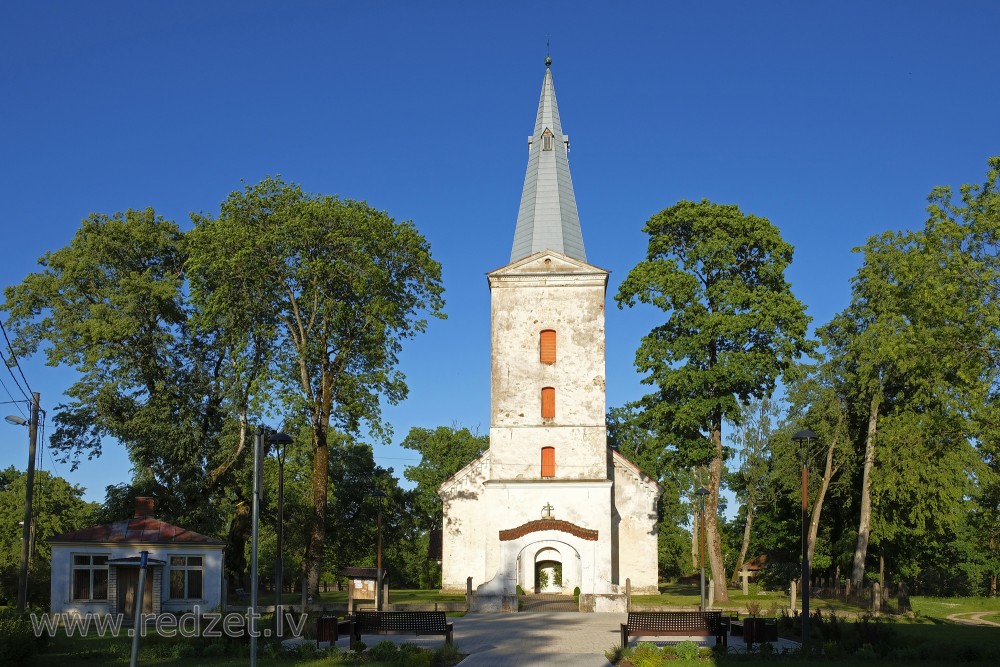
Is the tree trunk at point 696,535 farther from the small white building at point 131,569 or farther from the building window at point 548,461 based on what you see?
the small white building at point 131,569

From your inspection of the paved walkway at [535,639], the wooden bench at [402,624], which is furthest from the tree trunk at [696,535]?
→ the wooden bench at [402,624]

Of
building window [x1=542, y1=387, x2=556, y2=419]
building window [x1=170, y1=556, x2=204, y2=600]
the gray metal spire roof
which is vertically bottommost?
building window [x1=170, y1=556, x2=204, y2=600]

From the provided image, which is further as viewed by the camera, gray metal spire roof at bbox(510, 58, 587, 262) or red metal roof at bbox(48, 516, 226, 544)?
gray metal spire roof at bbox(510, 58, 587, 262)

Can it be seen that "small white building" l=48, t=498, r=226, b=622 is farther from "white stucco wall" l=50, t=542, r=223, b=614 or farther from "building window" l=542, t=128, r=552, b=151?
"building window" l=542, t=128, r=552, b=151

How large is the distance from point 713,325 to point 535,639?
56.1 ft

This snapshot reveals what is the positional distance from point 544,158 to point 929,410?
18.6m

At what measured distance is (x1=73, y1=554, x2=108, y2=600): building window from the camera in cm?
3070

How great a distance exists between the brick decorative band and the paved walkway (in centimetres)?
478

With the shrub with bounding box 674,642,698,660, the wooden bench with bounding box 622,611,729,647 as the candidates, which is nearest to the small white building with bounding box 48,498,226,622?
the wooden bench with bounding box 622,611,729,647

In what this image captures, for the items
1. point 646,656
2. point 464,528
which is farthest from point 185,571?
point 646,656

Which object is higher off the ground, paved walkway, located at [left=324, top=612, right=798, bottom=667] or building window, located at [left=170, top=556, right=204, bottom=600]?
building window, located at [left=170, top=556, right=204, bottom=600]

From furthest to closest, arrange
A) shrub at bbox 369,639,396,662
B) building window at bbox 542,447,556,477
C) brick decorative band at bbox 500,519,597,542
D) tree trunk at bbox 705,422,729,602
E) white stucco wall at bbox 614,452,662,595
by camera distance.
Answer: white stucco wall at bbox 614,452,662,595
building window at bbox 542,447,556,477
brick decorative band at bbox 500,519,597,542
tree trunk at bbox 705,422,729,602
shrub at bbox 369,639,396,662

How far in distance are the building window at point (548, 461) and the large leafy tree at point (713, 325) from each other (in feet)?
13.7

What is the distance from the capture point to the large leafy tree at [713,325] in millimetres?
37562
